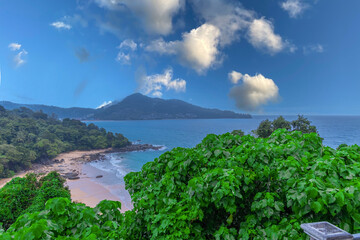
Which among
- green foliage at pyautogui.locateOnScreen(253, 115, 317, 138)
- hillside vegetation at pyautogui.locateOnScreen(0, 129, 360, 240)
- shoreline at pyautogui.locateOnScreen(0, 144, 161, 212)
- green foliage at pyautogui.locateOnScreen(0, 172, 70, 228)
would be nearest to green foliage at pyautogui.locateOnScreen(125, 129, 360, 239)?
hillside vegetation at pyautogui.locateOnScreen(0, 129, 360, 240)

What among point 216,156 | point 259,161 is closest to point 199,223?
point 216,156

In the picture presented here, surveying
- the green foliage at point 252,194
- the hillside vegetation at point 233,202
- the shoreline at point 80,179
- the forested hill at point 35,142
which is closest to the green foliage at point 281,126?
the shoreline at point 80,179

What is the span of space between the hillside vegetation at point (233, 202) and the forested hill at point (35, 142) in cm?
3903

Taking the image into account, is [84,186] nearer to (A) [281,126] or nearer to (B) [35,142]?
(A) [281,126]

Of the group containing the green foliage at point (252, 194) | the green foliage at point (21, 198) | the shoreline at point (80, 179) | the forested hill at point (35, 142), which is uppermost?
the green foliage at point (252, 194)

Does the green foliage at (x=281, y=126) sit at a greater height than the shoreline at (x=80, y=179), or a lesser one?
greater

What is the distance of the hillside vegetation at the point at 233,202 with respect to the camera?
245 centimetres

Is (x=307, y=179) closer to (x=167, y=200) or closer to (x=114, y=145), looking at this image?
(x=167, y=200)

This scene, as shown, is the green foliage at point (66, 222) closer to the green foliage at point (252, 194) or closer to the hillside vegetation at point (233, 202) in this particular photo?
the hillside vegetation at point (233, 202)

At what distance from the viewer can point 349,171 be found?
2836 mm

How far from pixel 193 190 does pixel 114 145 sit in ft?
207

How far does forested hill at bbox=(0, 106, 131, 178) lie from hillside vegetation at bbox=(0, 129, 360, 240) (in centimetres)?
3903

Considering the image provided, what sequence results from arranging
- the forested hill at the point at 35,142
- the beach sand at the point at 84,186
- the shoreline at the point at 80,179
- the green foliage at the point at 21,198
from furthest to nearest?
the forested hill at the point at 35,142 < the shoreline at the point at 80,179 < the beach sand at the point at 84,186 < the green foliage at the point at 21,198

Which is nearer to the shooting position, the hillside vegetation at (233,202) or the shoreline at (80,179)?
the hillside vegetation at (233,202)
